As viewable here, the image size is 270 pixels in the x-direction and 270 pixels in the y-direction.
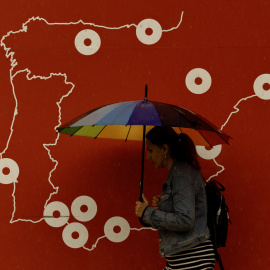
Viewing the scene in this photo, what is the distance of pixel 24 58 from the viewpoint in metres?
3.33

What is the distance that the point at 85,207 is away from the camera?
3.30m

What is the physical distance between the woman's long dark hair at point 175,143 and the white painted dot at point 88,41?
3.61ft

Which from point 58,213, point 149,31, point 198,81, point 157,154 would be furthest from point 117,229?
point 149,31

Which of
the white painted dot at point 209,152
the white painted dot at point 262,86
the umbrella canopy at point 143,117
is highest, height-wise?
the white painted dot at point 262,86

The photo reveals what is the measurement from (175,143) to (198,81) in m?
0.92

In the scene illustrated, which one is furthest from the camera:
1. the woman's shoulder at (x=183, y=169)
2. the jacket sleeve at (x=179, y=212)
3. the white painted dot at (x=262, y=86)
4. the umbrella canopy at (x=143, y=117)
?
the white painted dot at (x=262, y=86)

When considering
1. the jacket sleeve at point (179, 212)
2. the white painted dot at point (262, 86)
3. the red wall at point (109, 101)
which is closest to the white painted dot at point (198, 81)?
the red wall at point (109, 101)

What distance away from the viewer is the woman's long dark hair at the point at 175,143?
2.49 m

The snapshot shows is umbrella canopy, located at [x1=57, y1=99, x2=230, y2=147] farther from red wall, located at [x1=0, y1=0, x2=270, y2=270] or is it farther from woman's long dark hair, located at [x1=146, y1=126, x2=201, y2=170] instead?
red wall, located at [x1=0, y1=0, x2=270, y2=270]

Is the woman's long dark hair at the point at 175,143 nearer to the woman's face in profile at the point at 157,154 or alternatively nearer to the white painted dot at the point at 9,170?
the woman's face in profile at the point at 157,154

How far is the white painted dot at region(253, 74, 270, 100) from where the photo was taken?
3.26 meters

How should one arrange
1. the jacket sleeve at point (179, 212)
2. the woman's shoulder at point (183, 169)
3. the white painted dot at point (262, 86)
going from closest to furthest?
1. the jacket sleeve at point (179, 212)
2. the woman's shoulder at point (183, 169)
3. the white painted dot at point (262, 86)

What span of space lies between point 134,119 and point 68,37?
4.62 ft

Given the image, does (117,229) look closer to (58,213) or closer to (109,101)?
(58,213)
